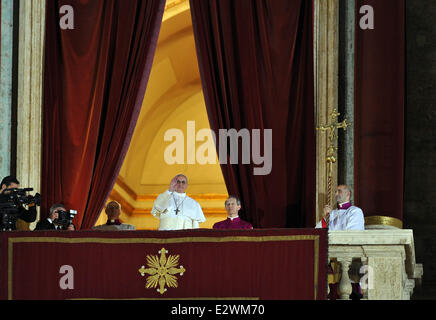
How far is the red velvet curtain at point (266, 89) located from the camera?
10.0 meters

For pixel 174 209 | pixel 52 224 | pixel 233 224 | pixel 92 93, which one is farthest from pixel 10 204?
pixel 92 93

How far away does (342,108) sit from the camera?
1028 cm

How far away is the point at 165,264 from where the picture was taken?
749 cm

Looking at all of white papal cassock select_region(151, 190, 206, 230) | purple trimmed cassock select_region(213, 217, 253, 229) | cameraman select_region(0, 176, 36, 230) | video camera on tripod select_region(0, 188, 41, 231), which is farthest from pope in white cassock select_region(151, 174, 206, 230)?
video camera on tripod select_region(0, 188, 41, 231)

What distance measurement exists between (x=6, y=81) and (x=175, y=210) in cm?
269

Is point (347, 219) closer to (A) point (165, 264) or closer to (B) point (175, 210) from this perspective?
(B) point (175, 210)

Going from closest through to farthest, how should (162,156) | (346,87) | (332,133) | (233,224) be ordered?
(233,224) < (332,133) < (346,87) < (162,156)

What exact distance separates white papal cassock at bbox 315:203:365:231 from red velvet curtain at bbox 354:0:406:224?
75 cm

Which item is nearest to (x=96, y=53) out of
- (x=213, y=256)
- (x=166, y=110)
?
(x=213, y=256)

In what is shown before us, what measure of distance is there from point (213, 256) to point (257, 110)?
2.98 m

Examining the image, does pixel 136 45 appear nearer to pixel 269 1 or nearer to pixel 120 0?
pixel 120 0

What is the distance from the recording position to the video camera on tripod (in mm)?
7883

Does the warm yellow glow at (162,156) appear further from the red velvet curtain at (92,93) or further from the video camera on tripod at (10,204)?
the video camera on tripod at (10,204)
